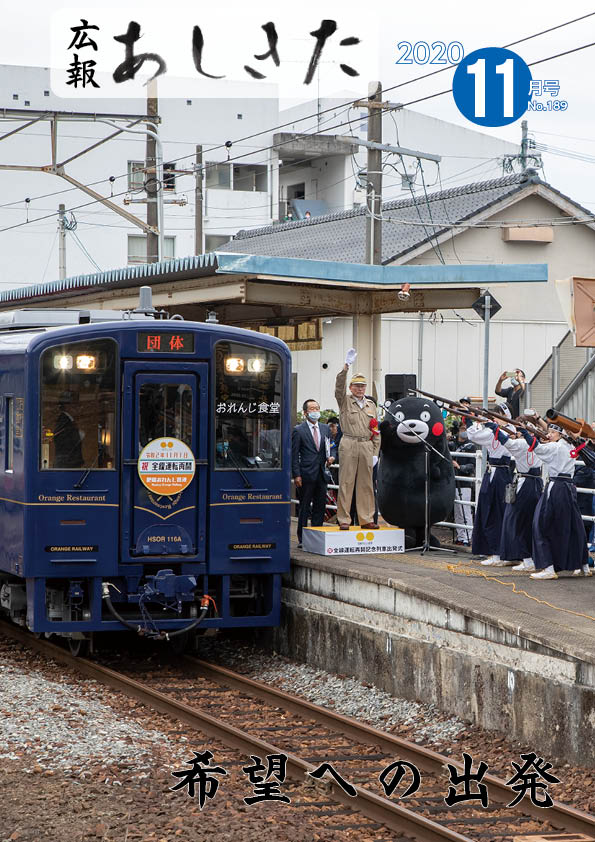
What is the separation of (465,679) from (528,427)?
303 cm

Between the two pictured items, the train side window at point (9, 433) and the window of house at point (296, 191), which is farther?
the window of house at point (296, 191)

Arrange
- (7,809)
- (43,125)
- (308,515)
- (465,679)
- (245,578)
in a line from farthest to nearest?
(43,125)
(308,515)
(245,578)
(465,679)
(7,809)

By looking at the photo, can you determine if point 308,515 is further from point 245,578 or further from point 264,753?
point 264,753

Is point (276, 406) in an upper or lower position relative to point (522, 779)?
upper

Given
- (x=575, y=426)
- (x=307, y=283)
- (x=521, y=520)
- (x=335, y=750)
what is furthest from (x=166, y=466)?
(x=307, y=283)

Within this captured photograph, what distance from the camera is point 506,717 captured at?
8.88m

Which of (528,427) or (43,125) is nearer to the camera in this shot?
(528,427)

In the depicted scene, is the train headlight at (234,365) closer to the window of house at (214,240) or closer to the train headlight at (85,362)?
the train headlight at (85,362)

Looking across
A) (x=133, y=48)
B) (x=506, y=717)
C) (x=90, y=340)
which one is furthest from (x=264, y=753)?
(x=133, y=48)

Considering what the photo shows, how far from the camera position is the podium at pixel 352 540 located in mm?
12977

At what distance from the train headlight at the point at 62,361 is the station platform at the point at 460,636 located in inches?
126

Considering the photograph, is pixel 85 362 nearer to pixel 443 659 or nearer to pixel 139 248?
pixel 443 659

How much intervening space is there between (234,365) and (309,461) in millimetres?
2628

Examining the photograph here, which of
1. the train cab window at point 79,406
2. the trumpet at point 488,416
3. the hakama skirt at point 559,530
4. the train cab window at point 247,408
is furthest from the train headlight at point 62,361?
the hakama skirt at point 559,530
